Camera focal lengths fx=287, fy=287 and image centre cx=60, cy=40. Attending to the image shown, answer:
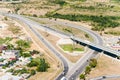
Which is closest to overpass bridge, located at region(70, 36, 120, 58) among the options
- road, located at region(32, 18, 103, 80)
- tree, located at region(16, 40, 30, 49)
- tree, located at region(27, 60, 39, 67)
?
road, located at region(32, 18, 103, 80)

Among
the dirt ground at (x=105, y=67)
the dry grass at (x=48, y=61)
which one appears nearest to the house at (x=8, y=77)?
the dry grass at (x=48, y=61)

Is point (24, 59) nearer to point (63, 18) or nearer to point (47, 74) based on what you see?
point (47, 74)

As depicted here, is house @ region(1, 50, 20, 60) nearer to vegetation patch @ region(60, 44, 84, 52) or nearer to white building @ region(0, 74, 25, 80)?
white building @ region(0, 74, 25, 80)

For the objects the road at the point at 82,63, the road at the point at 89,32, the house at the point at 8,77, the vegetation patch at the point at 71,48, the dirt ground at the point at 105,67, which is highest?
the road at the point at 89,32

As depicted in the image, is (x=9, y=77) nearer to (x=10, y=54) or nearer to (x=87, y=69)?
(x=10, y=54)

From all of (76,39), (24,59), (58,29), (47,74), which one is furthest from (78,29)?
(47,74)

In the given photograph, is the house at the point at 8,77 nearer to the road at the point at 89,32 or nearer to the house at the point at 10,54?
the house at the point at 10,54

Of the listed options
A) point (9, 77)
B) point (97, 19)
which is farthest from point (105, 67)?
point (97, 19)
